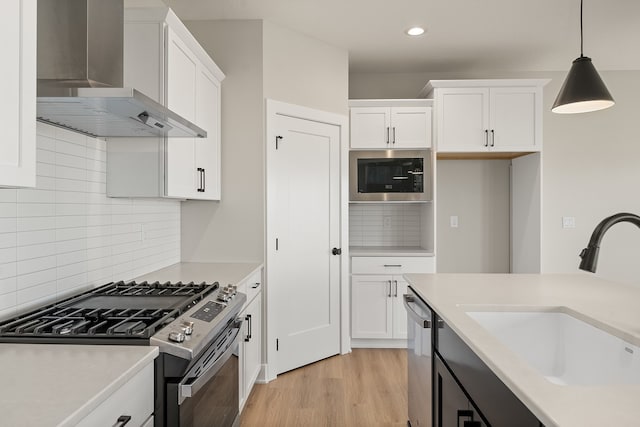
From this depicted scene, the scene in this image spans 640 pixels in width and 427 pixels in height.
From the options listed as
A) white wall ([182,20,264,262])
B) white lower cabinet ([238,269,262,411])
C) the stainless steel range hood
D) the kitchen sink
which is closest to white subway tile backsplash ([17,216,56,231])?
the stainless steel range hood

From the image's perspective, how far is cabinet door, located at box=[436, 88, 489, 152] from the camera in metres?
→ 3.80

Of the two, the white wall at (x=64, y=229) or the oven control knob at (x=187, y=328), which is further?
the white wall at (x=64, y=229)

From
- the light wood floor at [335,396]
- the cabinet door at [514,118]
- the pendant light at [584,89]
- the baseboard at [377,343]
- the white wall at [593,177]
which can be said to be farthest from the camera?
the white wall at [593,177]

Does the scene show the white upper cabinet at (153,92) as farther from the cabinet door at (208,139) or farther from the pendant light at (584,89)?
the pendant light at (584,89)

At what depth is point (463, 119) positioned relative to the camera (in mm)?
3814

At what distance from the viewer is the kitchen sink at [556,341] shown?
53.1 inches

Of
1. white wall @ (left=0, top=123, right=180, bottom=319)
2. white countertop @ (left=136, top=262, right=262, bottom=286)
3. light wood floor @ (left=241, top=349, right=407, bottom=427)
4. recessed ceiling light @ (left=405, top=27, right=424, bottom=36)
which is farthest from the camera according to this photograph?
recessed ceiling light @ (left=405, top=27, right=424, bottom=36)

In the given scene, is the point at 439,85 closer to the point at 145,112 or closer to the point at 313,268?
the point at 313,268

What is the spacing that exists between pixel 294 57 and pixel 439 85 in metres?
1.37

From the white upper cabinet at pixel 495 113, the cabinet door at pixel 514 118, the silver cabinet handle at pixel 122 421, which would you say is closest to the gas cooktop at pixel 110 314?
the silver cabinet handle at pixel 122 421

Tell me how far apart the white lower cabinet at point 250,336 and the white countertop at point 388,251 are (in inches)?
45.1

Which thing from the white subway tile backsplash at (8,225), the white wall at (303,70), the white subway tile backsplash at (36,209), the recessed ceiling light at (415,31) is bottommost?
the white subway tile backsplash at (8,225)

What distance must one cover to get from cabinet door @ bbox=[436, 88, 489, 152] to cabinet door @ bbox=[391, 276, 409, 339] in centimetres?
128

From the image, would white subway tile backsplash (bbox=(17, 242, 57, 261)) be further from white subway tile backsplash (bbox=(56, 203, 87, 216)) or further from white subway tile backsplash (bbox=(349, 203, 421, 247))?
white subway tile backsplash (bbox=(349, 203, 421, 247))
